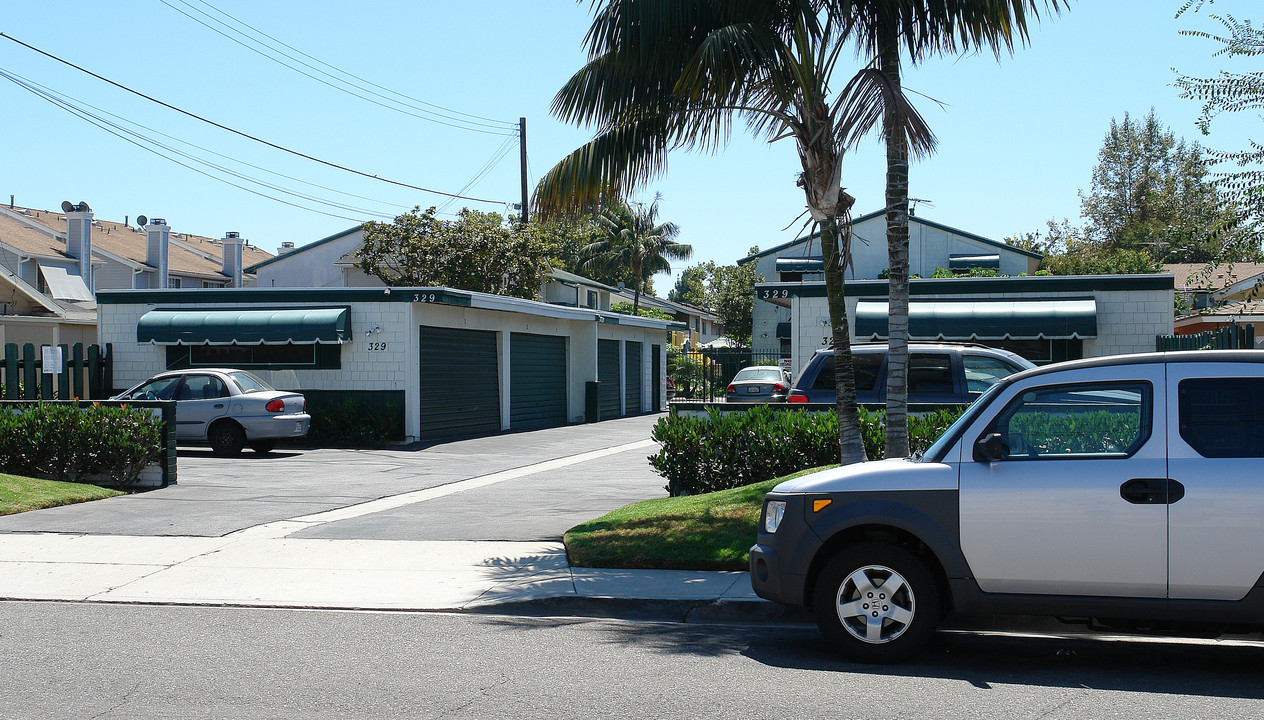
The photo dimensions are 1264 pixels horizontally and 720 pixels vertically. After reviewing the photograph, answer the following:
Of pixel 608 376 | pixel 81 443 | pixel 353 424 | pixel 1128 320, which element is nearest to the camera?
pixel 81 443

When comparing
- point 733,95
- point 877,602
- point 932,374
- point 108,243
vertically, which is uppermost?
point 108,243

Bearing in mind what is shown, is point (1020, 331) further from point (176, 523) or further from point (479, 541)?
point (176, 523)

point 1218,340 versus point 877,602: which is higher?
point 1218,340

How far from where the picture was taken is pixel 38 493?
13.1 metres

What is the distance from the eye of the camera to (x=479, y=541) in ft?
35.1

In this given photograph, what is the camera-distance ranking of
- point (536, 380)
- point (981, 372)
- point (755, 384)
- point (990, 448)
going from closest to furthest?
point (990, 448), point (981, 372), point (755, 384), point (536, 380)

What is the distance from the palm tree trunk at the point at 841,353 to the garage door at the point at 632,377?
2415cm

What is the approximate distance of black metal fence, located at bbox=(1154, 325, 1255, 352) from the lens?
49.8ft

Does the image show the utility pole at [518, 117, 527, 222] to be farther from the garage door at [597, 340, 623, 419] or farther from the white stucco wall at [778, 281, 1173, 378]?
the white stucco wall at [778, 281, 1173, 378]

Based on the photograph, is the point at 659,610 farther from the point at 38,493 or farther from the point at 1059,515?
the point at 38,493

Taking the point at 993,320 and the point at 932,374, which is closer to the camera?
the point at 932,374

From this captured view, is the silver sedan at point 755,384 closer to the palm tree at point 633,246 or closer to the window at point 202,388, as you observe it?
the window at point 202,388

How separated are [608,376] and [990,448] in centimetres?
2823

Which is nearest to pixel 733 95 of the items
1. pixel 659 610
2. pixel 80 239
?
pixel 659 610
